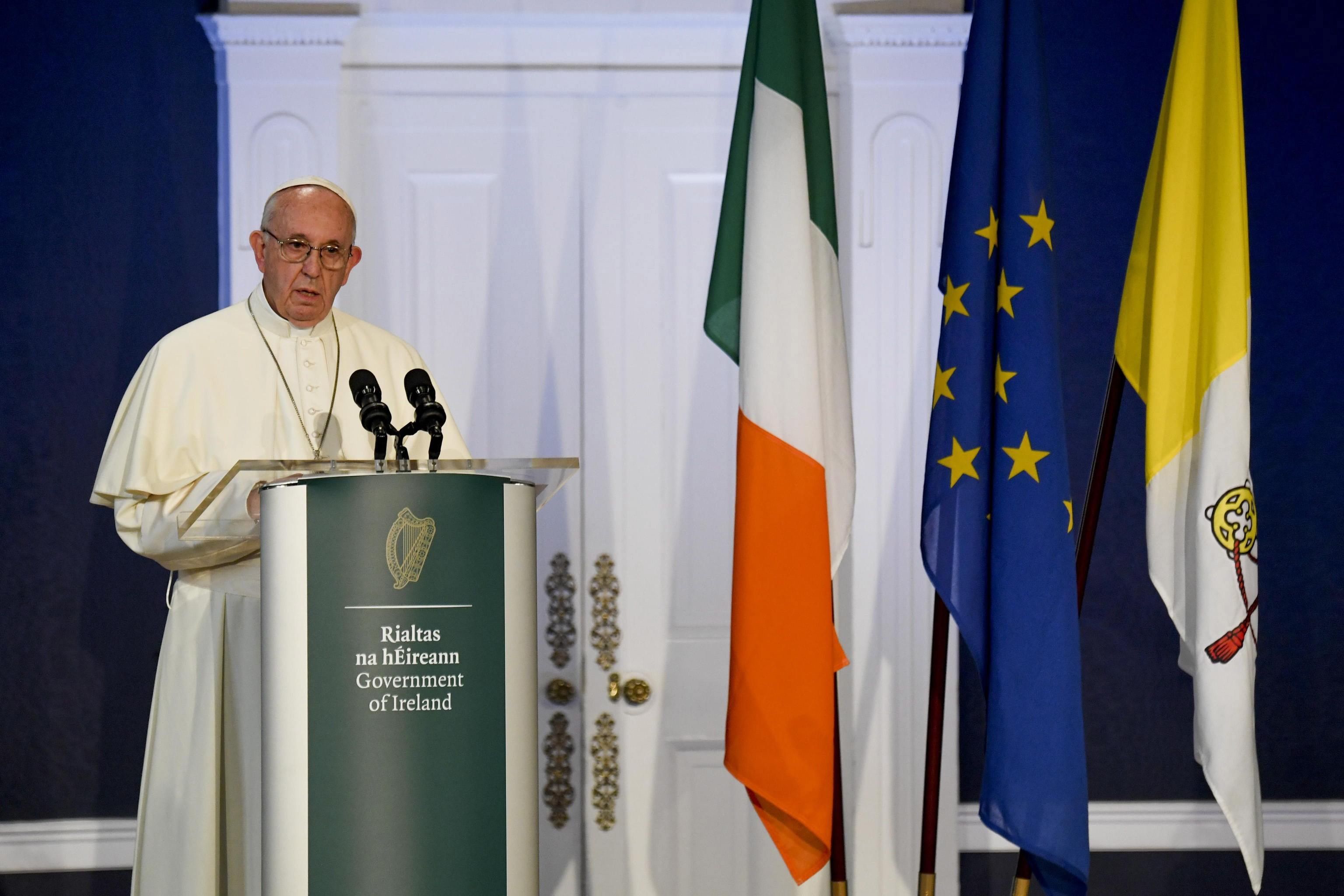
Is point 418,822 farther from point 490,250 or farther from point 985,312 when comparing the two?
point 490,250

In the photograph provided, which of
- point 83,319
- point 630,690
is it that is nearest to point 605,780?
point 630,690

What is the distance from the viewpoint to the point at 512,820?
1.65 m

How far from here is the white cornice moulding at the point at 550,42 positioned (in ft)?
10.8

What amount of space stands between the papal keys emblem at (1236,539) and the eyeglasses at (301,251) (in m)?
1.86

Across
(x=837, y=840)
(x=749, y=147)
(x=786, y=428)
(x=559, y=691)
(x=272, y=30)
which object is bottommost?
(x=837, y=840)

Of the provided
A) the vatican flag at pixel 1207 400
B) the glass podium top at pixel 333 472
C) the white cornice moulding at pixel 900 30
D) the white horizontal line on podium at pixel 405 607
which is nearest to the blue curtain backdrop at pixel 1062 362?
the white cornice moulding at pixel 900 30

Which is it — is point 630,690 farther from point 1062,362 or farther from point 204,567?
point 1062,362

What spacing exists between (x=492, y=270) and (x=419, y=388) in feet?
5.40

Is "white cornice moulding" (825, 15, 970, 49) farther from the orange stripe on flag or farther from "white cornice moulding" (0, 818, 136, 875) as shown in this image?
"white cornice moulding" (0, 818, 136, 875)

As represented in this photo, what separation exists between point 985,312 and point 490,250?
1481 millimetres

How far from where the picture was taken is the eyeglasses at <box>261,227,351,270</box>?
2.34m

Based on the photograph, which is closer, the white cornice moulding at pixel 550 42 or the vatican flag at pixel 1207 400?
the vatican flag at pixel 1207 400

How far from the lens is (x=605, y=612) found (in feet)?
10.8

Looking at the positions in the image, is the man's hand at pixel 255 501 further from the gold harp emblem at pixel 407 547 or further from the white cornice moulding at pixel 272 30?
the white cornice moulding at pixel 272 30
